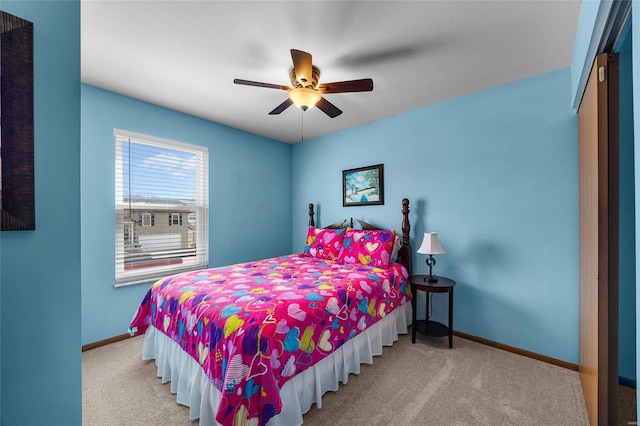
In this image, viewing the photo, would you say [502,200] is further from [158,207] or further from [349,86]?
[158,207]

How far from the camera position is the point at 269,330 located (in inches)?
58.2

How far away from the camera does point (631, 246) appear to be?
186 centimetres

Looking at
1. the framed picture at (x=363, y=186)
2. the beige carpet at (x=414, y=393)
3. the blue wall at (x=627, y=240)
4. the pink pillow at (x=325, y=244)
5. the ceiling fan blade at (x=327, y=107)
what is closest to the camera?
the beige carpet at (x=414, y=393)

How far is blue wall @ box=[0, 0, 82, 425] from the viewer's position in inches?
30.6

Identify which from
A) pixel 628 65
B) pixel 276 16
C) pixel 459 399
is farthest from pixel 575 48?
pixel 459 399

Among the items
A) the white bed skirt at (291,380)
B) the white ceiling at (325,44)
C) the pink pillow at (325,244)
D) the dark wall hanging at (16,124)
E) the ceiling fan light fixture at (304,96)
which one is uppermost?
the white ceiling at (325,44)

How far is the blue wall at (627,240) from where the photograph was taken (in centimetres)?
184

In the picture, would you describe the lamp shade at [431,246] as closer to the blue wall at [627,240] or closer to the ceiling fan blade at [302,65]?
the blue wall at [627,240]

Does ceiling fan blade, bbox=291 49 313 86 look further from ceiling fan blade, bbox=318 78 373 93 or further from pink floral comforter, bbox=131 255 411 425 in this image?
pink floral comforter, bbox=131 255 411 425

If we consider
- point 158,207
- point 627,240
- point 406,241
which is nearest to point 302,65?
point 406,241

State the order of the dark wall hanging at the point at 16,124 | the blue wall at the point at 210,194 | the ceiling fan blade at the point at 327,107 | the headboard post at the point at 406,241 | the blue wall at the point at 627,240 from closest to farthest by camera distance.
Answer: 1. the dark wall hanging at the point at 16,124
2. the blue wall at the point at 627,240
3. the ceiling fan blade at the point at 327,107
4. the blue wall at the point at 210,194
5. the headboard post at the point at 406,241

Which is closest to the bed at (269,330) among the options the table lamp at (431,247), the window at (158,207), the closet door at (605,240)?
the table lamp at (431,247)

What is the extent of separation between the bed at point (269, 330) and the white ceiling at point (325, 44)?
5.65 feet

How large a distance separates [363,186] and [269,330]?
248cm
